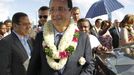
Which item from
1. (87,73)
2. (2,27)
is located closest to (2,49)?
(87,73)

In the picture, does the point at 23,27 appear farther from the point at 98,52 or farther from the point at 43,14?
the point at 43,14

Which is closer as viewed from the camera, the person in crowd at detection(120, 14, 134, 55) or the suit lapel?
the suit lapel

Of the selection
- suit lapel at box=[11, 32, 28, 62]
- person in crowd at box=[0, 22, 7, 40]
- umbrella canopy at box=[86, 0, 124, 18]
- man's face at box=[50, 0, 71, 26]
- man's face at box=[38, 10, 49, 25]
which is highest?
man's face at box=[50, 0, 71, 26]

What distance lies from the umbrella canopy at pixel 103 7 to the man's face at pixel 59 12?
292 inches

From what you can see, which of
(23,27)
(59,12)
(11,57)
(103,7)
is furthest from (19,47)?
(103,7)

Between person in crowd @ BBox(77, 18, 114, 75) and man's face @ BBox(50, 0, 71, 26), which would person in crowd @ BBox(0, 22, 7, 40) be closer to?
person in crowd @ BBox(77, 18, 114, 75)

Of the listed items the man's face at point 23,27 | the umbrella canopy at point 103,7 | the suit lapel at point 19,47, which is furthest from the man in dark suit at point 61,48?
the umbrella canopy at point 103,7

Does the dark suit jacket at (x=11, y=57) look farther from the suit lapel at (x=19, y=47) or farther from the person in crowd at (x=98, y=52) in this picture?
the person in crowd at (x=98, y=52)

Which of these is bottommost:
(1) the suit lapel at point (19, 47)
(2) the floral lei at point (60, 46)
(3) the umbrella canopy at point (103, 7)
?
(3) the umbrella canopy at point (103, 7)

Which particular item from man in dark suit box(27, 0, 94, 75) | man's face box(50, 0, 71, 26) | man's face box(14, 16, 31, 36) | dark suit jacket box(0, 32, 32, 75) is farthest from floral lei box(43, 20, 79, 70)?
man's face box(14, 16, 31, 36)

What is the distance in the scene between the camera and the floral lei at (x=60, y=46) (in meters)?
5.01

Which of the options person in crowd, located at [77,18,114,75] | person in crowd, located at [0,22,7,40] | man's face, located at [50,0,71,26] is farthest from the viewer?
person in crowd, located at [0,22,7,40]

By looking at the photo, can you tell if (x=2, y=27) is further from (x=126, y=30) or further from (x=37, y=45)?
(x=37, y=45)

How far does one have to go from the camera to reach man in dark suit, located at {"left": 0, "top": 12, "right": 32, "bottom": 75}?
22.0ft
